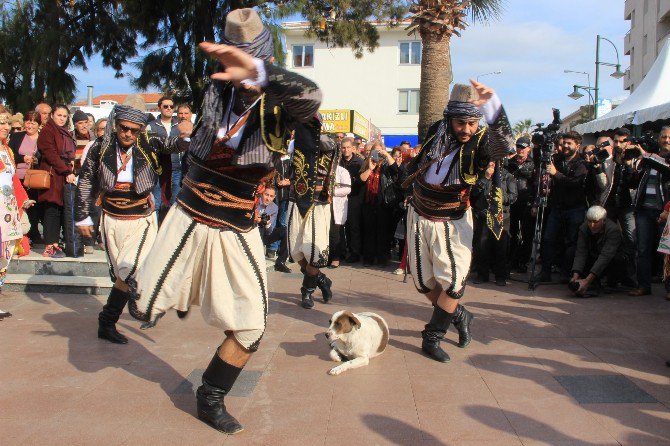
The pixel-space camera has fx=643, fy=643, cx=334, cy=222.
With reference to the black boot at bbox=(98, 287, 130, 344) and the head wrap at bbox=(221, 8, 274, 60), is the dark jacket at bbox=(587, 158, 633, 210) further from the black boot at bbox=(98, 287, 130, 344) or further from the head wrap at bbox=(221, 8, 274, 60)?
the head wrap at bbox=(221, 8, 274, 60)

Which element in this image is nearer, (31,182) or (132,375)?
(132,375)

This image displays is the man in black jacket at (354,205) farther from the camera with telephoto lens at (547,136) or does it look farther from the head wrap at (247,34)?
the head wrap at (247,34)

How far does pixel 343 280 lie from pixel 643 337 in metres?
4.29

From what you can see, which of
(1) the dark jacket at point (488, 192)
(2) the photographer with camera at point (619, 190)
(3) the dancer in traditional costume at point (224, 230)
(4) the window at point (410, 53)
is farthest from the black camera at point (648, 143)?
(4) the window at point (410, 53)

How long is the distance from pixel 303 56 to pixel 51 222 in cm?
3277

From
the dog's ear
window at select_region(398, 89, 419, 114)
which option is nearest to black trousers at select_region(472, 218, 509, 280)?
the dog's ear

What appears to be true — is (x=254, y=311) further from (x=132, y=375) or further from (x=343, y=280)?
(x=343, y=280)

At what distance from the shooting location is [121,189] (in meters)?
5.46

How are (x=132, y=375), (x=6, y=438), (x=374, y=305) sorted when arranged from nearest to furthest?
(x=6, y=438) → (x=132, y=375) → (x=374, y=305)

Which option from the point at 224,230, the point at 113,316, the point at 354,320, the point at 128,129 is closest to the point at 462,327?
the point at 354,320

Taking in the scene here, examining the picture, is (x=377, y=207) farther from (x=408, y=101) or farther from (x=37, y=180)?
(x=408, y=101)

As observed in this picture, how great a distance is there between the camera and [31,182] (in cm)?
877

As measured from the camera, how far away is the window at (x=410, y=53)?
127 feet

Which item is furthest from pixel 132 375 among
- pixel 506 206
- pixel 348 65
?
pixel 348 65
